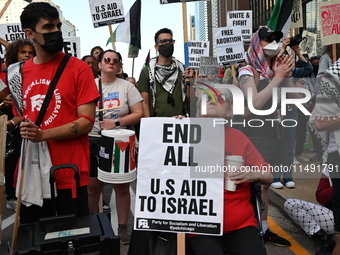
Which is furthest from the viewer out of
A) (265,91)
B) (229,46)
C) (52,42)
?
(229,46)

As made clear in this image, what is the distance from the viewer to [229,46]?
27.4ft

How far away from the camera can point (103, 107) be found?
424 cm

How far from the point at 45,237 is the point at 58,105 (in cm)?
85

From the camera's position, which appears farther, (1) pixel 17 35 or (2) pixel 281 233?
(1) pixel 17 35

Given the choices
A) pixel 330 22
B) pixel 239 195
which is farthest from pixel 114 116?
pixel 330 22

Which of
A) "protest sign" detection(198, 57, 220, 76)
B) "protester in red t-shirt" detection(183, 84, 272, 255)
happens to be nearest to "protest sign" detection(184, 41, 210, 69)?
"protest sign" detection(198, 57, 220, 76)

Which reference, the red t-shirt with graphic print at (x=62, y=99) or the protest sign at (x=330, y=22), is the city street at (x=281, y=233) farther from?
the protest sign at (x=330, y=22)

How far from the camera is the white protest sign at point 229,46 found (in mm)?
8188

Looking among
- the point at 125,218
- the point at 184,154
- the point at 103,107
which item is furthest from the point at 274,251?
the point at 103,107

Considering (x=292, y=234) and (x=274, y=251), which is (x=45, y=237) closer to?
(x=274, y=251)

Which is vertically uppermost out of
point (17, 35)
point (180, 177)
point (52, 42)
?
point (17, 35)

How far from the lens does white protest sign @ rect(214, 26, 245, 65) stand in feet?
26.9

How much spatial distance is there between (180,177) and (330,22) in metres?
2.79

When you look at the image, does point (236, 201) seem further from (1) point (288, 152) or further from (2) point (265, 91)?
(1) point (288, 152)
